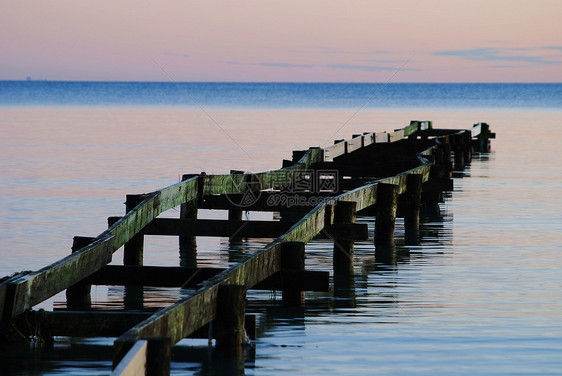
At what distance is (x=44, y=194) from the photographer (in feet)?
65.1

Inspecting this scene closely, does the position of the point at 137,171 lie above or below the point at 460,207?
above

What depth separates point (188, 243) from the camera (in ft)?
44.5

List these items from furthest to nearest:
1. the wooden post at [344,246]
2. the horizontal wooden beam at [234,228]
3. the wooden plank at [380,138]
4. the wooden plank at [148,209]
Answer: the wooden plank at [380,138] < the wooden post at [344,246] < the horizontal wooden beam at [234,228] < the wooden plank at [148,209]

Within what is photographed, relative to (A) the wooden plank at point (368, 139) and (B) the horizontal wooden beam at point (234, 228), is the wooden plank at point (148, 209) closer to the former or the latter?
(B) the horizontal wooden beam at point (234, 228)

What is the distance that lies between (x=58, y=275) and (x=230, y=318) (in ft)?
5.43

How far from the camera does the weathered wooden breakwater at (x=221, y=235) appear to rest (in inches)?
252

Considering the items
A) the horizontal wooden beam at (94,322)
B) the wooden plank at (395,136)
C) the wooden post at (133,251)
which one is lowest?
the horizontal wooden beam at (94,322)

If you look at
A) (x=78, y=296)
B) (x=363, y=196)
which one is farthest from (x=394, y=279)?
(x=78, y=296)

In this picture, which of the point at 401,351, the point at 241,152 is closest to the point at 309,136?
the point at 241,152

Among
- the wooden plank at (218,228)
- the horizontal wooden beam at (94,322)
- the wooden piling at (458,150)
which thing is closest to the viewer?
the horizontal wooden beam at (94,322)

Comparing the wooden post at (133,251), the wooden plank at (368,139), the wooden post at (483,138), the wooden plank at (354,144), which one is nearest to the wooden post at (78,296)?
the wooden post at (133,251)

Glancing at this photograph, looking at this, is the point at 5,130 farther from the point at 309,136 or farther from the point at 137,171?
the point at 137,171

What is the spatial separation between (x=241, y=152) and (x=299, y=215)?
17503mm

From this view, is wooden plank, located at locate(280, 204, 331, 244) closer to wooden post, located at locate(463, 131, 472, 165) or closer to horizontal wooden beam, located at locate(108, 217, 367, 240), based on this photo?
horizontal wooden beam, located at locate(108, 217, 367, 240)
